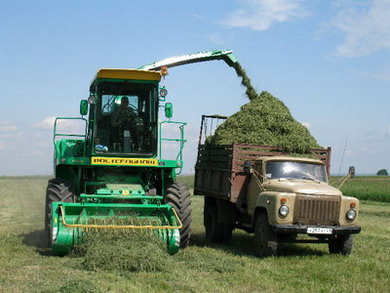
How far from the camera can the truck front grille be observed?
33.6 feet

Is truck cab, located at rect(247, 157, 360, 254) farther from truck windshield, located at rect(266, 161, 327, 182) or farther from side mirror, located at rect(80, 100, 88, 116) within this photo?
side mirror, located at rect(80, 100, 88, 116)

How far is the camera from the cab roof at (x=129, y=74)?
1104cm

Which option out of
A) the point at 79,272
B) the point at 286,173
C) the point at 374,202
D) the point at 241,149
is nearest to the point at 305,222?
the point at 286,173

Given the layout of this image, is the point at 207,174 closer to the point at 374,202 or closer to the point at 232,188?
the point at 232,188

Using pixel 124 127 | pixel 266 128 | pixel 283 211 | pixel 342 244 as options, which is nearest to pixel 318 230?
pixel 283 211

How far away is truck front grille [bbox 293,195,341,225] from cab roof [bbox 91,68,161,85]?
11.8 feet

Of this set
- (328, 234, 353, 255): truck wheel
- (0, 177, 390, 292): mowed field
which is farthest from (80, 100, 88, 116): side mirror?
(328, 234, 353, 255): truck wheel

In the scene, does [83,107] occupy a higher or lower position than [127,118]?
higher

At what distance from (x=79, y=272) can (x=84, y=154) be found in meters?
4.07

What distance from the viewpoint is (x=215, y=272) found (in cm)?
862

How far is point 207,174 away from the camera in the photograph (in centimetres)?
1367

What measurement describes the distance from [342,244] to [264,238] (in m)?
1.57

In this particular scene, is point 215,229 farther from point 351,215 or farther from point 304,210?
point 351,215

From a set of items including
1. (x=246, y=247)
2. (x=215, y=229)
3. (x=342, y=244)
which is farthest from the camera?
(x=215, y=229)
